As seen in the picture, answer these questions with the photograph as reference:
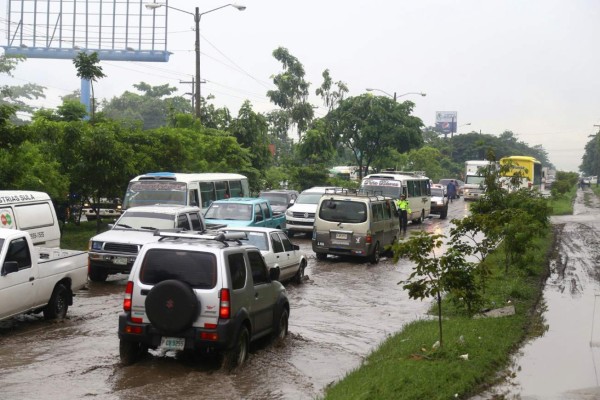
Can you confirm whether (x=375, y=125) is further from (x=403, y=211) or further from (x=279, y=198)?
(x=279, y=198)

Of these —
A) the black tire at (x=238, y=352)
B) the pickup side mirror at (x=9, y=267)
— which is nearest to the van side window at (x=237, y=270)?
the black tire at (x=238, y=352)

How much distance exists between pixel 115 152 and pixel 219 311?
16.6 m

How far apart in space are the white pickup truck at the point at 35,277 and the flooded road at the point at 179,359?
385 mm

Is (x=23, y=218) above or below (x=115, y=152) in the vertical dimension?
below

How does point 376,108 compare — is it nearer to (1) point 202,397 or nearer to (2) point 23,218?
(2) point 23,218

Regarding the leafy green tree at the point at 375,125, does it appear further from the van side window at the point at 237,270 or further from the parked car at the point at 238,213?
the van side window at the point at 237,270

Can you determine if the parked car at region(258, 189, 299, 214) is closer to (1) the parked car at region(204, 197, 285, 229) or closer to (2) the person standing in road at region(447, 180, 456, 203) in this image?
(1) the parked car at region(204, 197, 285, 229)

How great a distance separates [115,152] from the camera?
1025 inches

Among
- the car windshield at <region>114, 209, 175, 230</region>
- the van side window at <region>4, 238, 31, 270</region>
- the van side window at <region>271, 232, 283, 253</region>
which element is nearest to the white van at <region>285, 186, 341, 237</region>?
the car windshield at <region>114, 209, 175, 230</region>

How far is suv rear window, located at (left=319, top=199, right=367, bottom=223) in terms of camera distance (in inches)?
967

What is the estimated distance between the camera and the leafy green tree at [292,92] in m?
68.9

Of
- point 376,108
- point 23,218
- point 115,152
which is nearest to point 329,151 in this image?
point 376,108

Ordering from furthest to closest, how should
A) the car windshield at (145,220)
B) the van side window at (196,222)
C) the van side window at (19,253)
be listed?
1. the van side window at (196,222)
2. the car windshield at (145,220)
3. the van side window at (19,253)

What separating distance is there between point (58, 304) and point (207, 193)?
1393 centimetres
